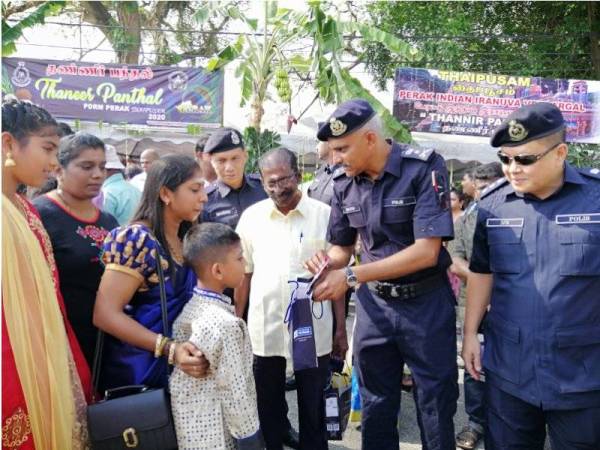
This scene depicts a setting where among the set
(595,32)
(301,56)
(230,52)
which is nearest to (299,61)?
(301,56)

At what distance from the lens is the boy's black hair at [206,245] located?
7.04 feet

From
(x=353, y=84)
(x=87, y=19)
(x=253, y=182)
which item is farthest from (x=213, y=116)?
(x=87, y=19)

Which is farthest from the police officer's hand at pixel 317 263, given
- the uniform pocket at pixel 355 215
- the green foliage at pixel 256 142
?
the green foliage at pixel 256 142

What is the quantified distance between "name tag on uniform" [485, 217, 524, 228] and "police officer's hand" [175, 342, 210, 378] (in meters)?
1.35

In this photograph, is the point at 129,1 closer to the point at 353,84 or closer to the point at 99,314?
the point at 353,84

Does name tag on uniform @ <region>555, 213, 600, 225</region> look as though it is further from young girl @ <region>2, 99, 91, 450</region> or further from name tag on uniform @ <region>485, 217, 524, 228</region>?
young girl @ <region>2, 99, 91, 450</region>

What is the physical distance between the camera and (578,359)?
211 centimetres

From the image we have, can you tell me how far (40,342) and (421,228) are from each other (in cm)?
162

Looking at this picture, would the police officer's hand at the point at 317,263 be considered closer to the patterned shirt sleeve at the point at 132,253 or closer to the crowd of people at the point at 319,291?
the crowd of people at the point at 319,291

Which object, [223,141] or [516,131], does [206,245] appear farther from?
[223,141]

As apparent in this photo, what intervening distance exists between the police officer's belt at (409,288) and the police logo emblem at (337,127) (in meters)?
0.76

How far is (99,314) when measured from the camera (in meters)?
2.01

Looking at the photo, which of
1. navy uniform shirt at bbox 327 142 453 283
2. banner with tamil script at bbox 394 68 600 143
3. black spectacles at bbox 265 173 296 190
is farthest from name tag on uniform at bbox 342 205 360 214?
banner with tamil script at bbox 394 68 600 143

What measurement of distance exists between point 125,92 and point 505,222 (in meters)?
10.6
